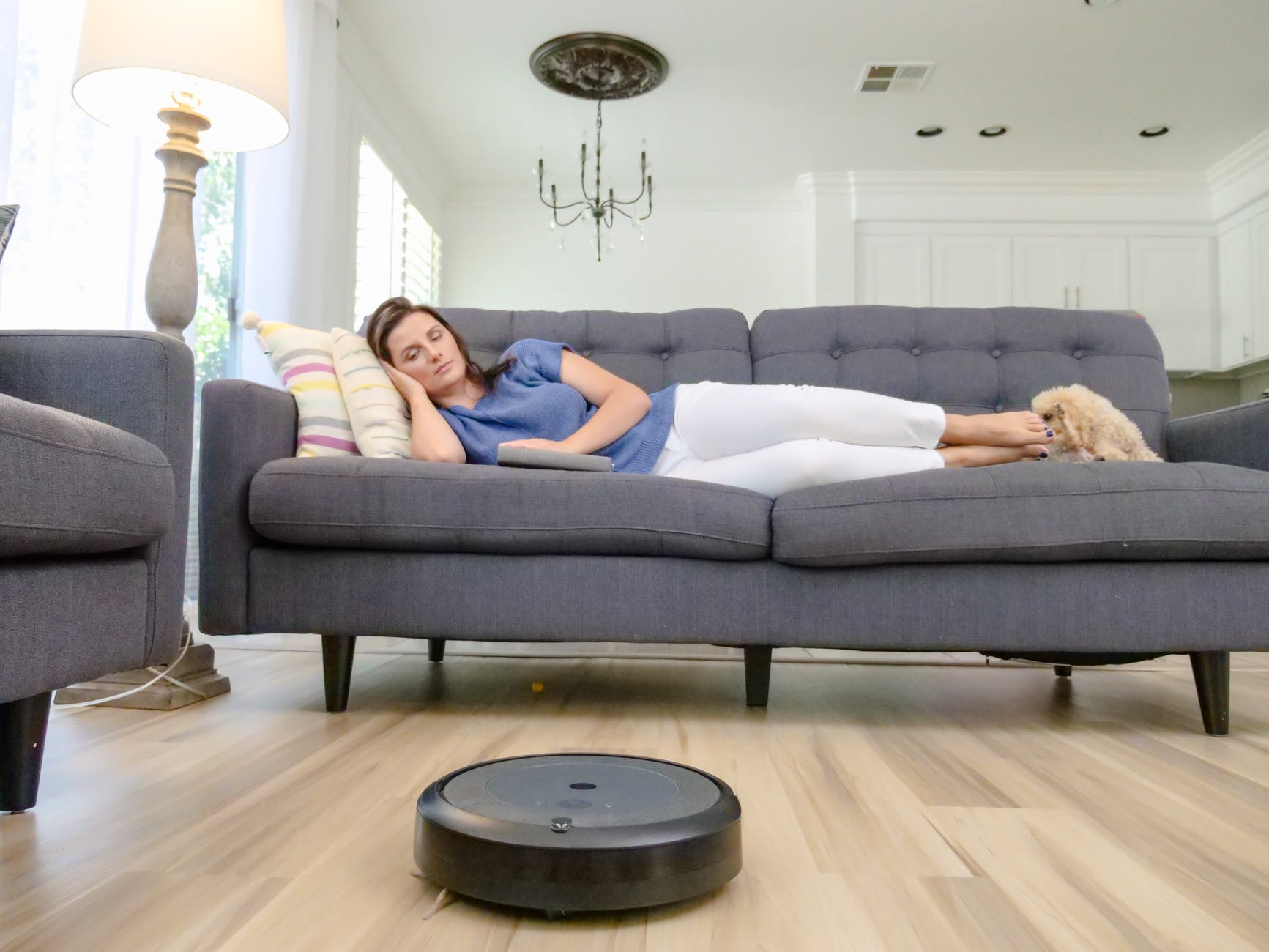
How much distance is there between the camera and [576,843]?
78cm

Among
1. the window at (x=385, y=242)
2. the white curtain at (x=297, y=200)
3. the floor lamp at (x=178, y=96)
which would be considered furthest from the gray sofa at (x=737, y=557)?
the window at (x=385, y=242)

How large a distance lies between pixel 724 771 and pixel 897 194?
5622 millimetres

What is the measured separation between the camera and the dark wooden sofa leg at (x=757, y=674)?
175 cm

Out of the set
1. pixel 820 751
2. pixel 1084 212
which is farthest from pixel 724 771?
pixel 1084 212

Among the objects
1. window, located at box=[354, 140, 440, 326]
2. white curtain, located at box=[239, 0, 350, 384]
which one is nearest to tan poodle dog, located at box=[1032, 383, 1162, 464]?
white curtain, located at box=[239, 0, 350, 384]

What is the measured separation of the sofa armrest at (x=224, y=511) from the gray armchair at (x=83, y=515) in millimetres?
356

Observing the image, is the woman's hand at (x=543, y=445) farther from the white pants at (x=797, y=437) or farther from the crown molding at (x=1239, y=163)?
the crown molding at (x=1239, y=163)

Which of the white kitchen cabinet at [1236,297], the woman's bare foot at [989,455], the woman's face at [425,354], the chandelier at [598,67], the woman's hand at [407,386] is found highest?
the chandelier at [598,67]

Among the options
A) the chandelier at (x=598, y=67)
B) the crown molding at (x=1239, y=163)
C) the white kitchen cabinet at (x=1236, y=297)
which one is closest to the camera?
the chandelier at (x=598, y=67)

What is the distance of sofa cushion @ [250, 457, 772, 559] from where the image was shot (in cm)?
165

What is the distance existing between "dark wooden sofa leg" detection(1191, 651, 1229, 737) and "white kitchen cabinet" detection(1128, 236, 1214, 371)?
523 cm

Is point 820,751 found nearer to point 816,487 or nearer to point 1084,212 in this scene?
point 816,487

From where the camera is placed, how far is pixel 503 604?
1672mm

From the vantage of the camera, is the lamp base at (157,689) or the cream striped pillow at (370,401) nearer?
the lamp base at (157,689)
